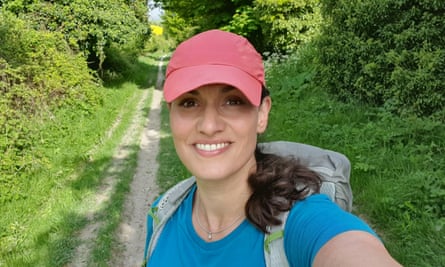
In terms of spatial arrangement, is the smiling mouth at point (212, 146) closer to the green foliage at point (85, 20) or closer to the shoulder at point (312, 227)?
the shoulder at point (312, 227)

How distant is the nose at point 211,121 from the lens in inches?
55.1

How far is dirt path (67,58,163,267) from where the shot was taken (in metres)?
4.70

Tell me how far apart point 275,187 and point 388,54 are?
18.6 ft

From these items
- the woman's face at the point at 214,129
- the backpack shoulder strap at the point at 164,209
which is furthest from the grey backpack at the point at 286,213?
the woman's face at the point at 214,129

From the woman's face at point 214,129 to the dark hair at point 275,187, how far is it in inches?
4.4

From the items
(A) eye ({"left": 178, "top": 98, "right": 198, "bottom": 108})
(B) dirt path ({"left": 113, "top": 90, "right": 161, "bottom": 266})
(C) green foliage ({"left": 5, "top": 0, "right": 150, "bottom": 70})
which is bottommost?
(B) dirt path ({"left": 113, "top": 90, "right": 161, "bottom": 266})

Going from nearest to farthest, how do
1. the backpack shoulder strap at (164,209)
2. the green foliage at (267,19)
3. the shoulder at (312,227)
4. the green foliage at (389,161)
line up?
the shoulder at (312,227) < the backpack shoulder strap at (164,209) < the green foliage at (389,161) < the green foliage at (267,19)

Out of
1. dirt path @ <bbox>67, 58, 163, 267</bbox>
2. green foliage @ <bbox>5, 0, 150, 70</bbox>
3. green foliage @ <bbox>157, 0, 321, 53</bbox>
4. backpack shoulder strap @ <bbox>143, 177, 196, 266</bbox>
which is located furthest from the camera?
green foliage @ <bbox>5, 0, 150, 70</bbox>

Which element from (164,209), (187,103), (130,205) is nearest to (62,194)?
(130,205)

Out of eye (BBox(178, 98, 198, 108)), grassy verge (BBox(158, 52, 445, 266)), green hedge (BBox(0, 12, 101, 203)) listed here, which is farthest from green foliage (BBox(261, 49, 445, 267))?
green hedge (BBox(0, 12, 101, 203))

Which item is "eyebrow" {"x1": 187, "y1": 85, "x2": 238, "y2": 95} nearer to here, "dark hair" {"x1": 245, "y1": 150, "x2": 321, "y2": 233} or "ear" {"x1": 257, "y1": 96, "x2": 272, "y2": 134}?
"ear" {"x1": 257, "y1": 96, "x2": 272, "y2": 134}

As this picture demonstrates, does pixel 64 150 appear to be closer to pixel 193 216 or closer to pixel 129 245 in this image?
pixel 129 245

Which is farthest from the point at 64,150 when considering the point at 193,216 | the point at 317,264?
the point at 317,264

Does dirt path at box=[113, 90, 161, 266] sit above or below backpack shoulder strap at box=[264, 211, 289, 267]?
below
